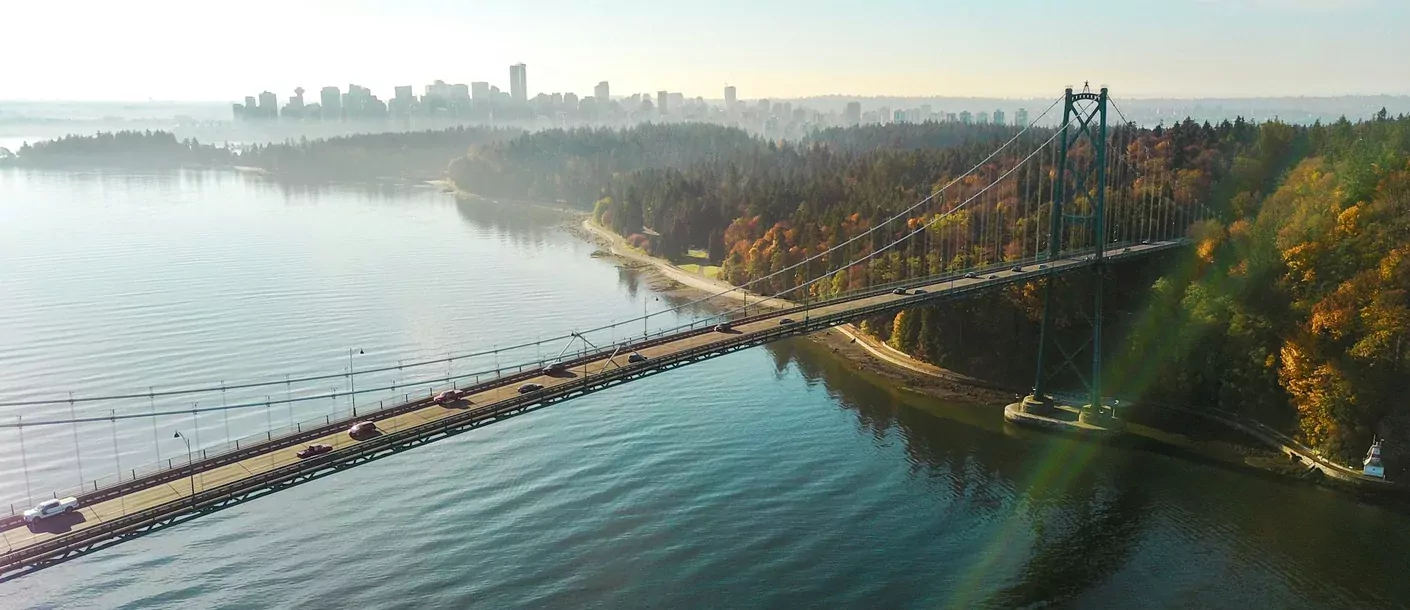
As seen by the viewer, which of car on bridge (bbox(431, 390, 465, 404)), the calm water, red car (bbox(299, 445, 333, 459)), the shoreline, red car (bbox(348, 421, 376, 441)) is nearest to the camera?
red car (bbox(299, 445, 333, 459))

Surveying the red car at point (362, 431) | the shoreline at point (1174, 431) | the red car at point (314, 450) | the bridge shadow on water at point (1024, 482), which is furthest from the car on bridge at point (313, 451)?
the shoreline at point (1174, 431)

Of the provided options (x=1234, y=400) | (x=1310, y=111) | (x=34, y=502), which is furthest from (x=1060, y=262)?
(x=1310, y=111)

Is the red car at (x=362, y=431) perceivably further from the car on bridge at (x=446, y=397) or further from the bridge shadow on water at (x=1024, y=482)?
the bridge shadow on water at (x=1024, y=482)

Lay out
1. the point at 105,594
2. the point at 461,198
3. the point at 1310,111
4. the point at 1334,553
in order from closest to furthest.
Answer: the point at 105,594 → the point at 1334,553 → the point at 461,198 → the point at 1310,111

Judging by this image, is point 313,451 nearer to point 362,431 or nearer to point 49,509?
point 362,431

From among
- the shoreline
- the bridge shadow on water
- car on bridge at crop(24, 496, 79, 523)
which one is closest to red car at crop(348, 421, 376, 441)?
car on bridge at crop(24, 496, 79, 523)

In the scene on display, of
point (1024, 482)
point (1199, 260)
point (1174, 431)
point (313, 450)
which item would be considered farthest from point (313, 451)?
point (1199, 260)

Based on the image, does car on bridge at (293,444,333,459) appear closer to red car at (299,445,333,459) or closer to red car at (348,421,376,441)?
red car at (299,445,333,459)

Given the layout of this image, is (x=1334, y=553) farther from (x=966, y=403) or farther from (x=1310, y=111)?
(x=1310, y=111)
